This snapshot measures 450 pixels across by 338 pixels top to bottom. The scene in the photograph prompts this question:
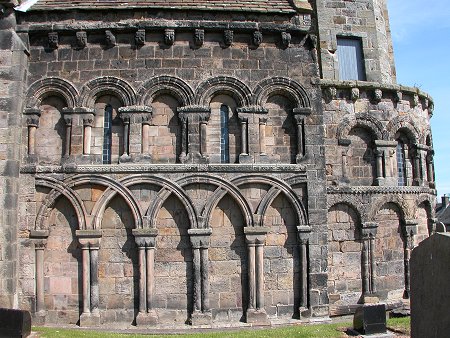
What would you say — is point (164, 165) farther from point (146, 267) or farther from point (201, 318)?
point (201, 318)

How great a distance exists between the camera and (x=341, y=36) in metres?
16.6

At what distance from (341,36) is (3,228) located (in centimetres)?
1264

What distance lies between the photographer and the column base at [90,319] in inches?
477

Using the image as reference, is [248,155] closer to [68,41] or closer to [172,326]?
[172,326]

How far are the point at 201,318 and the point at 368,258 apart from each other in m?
5.58

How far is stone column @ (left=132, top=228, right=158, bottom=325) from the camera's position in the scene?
1226cm

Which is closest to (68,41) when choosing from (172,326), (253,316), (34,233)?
(34,233)

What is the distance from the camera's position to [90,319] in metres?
12.1

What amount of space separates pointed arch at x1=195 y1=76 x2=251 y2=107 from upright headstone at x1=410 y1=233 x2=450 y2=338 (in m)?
8.18

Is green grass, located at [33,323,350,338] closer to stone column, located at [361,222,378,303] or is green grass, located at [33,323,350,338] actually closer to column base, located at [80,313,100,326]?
column base, located at [80,313,100,326]

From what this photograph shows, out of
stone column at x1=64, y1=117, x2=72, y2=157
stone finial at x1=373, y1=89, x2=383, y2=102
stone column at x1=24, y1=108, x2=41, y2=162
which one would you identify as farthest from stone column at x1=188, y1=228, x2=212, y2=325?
stone finial at x1=373, y1=89, x2=383, y2=102

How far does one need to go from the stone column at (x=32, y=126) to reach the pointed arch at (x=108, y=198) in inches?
62.1

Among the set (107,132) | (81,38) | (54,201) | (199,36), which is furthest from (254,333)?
(81,38)

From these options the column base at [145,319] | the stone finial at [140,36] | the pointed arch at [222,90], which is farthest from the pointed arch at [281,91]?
the column base at [145,319]
